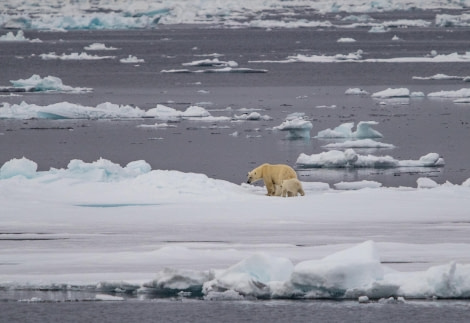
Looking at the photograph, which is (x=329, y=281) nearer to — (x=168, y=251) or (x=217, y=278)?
(x=217, y=278)

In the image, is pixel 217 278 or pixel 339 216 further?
pixel 339 216

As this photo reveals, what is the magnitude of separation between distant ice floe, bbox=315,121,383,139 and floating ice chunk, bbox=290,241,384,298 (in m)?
12.3

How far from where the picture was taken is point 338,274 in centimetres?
890

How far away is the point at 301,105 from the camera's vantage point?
3175 cm

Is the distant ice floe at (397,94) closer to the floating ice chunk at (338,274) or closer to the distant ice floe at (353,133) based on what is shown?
the distant ice floe at (353,133)

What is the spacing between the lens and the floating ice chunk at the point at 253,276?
29.7 feet

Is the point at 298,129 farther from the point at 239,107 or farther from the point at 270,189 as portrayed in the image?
the point at 270,189

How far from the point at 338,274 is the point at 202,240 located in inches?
98.8

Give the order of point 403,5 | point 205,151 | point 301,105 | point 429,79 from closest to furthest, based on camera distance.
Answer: point 205,151
point 301,105
point 429,79
point 403,5

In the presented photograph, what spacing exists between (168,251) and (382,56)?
46392 millimetres

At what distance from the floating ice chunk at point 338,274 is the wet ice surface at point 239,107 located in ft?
25.7

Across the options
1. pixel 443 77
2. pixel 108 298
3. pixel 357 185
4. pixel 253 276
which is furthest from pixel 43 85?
pixel 253 276

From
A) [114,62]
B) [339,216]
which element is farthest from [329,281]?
[114,62]

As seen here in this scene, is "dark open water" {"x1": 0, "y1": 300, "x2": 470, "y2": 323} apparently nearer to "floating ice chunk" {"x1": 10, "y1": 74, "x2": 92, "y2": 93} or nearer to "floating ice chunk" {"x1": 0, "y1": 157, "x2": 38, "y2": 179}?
"floating ice chunk" {"x1": 0, "y1": 157, "x2": 38, "y2": 179}
